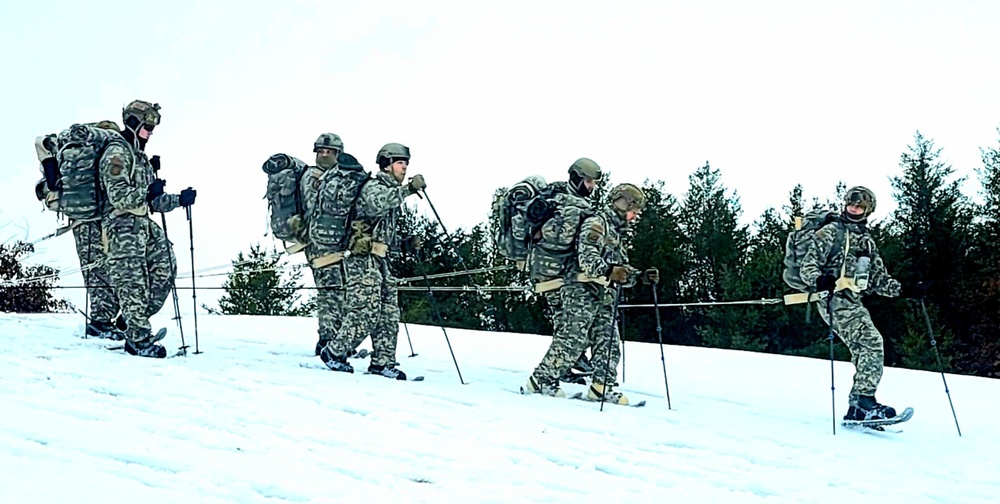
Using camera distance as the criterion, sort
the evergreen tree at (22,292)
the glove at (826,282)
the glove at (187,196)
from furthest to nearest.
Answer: the evergreen tree at (22,292), the glove at (187,196), the glove at (826,282)

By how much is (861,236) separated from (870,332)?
37.3 inches

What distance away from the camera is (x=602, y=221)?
32.9 ft

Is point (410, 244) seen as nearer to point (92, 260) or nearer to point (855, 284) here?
point (92, 260)

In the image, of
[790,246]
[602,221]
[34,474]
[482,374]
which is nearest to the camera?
[34,474]

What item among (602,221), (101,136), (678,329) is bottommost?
(678,329)

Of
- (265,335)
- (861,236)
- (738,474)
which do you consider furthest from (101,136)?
(861,236)

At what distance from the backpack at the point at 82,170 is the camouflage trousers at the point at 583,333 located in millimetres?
4716

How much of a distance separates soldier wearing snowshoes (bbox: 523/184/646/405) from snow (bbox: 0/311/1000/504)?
350 millimetres

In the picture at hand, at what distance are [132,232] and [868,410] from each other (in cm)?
733

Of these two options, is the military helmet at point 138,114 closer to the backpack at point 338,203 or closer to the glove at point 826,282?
the backpack at point 338,203

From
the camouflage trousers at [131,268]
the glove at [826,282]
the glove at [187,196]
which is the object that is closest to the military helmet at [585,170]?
the glove at [826,282]

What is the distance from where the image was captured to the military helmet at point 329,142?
38.0ft

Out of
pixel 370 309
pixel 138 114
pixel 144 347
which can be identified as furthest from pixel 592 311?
pixel 138 114

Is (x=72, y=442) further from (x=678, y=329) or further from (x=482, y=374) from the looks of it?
(x=678, y=329)
